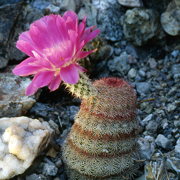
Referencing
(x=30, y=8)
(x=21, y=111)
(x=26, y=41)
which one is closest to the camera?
(x=26, y=41)

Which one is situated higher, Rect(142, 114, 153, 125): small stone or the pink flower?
the pink flower

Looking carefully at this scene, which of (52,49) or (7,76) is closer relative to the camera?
(52,49)

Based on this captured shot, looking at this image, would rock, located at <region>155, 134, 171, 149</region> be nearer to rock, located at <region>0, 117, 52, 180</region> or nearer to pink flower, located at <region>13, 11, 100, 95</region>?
rock, located at <region>0, 117, 52, 180</region>

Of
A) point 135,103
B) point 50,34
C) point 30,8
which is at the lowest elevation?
point 135,103

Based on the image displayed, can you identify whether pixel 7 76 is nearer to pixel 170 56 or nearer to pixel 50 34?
pixel 50 34

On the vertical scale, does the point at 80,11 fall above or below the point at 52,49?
below

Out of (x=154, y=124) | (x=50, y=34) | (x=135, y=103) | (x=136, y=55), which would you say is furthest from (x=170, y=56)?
(x=50, y=34)

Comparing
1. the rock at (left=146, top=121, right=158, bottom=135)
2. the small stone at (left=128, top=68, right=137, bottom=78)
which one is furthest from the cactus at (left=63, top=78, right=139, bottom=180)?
the small stone at (left=128, top=68, right=137, bottom=78)
